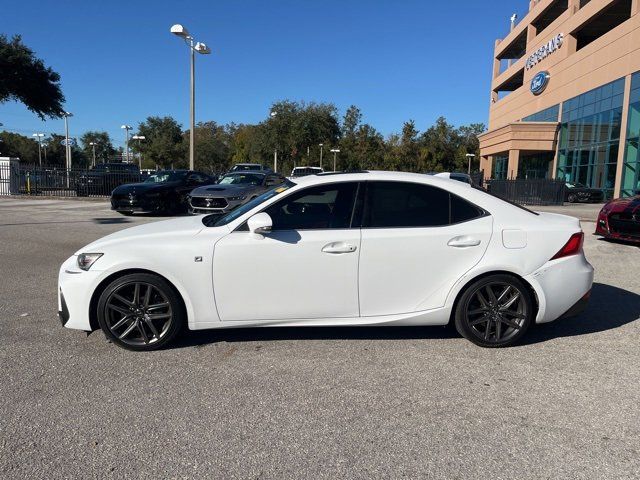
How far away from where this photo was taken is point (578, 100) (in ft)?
108

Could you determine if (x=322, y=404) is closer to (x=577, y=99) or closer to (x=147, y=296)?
(x=147, y=296)

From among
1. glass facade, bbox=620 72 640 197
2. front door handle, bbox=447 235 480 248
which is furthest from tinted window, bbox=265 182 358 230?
glass facade, bbox=620 72 640 197

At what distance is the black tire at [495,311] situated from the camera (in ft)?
14.1

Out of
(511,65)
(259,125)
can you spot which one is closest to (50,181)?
(259,125)

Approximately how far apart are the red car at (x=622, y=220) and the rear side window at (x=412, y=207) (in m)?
7.38

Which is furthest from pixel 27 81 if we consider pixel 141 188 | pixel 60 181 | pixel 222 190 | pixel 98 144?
pixel 98 144

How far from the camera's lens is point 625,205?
10250mm

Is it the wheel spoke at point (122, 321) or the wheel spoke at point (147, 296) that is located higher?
the wheel spoke at point (147, 296)

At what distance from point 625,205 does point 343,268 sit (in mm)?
8695

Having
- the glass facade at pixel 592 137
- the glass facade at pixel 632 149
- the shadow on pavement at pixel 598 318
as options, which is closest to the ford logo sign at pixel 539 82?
the glass facade at pixel 592 137

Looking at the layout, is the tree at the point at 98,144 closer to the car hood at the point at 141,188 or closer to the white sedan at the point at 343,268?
the car hood at the point at 141,188

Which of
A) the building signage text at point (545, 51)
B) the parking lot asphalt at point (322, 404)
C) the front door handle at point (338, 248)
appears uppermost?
the building signage text at point (545, 51)

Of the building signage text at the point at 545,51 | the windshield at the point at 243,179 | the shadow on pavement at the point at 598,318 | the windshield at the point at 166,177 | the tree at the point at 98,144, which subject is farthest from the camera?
the tree at the point at 98,144

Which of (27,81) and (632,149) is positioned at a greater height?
(27,81)
